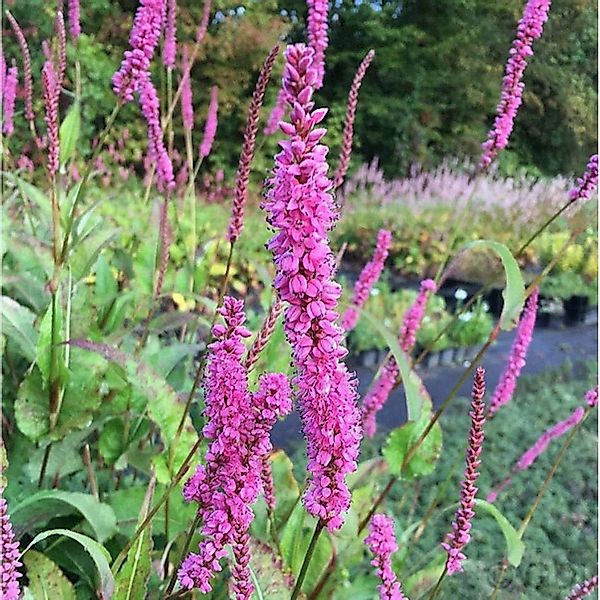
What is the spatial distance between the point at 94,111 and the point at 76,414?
12.7 feet

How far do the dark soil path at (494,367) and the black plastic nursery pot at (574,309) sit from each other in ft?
0.16

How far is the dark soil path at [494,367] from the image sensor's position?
2.07 meters

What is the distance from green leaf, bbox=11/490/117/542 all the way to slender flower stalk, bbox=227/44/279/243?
256 mm

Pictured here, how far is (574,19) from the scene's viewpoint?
3.30 metres

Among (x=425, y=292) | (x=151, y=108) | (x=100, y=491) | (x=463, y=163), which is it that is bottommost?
(x=463, y=163)

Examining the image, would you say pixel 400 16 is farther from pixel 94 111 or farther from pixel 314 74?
pixel 314 74

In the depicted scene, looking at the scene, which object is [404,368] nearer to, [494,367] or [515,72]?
[515,72]

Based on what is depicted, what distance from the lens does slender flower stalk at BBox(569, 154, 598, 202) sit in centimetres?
67

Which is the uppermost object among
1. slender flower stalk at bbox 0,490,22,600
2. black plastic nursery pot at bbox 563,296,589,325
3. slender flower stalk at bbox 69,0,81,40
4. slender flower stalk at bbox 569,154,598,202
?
slender flower stalk at bbox 69,0,81,40

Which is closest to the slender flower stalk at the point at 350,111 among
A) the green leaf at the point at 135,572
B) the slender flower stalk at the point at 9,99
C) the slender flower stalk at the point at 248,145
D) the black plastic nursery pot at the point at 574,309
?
the slender flower stalk at the point at 248,145

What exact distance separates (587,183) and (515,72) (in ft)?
0.46

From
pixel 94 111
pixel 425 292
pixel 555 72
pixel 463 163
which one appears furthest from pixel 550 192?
pixel 425 292

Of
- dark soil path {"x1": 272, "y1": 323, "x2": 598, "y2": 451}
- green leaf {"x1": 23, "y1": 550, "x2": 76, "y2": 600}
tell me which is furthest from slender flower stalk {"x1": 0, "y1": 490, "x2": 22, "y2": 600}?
dark soil path {"x1": 272, "y1": 323, "x2": 598, "y2": 451}

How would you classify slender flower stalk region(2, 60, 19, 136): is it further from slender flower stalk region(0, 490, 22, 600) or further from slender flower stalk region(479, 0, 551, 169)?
slender flower stalk region(0, 490, 22, 600)
